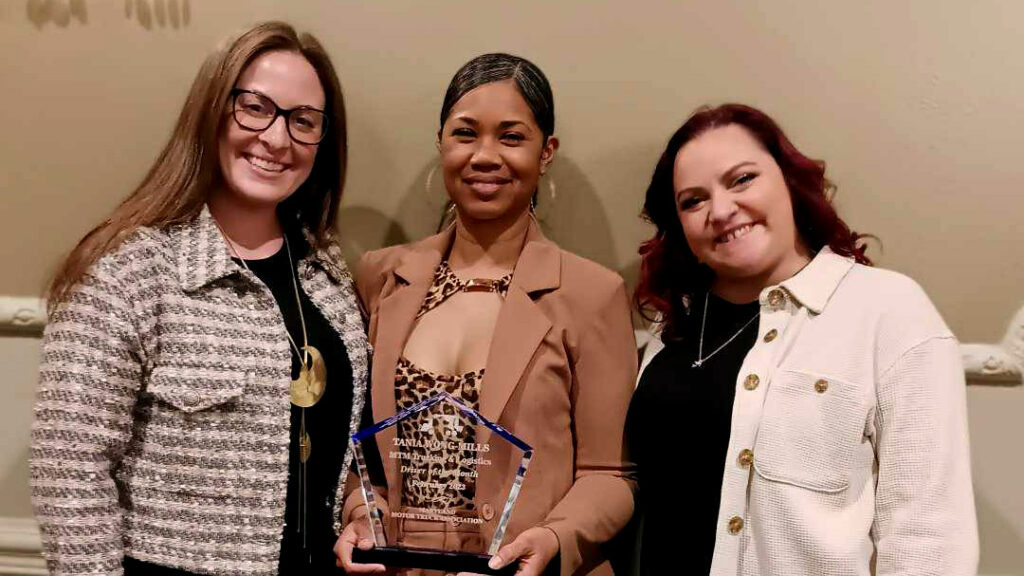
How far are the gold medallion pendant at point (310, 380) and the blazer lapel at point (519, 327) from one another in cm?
34

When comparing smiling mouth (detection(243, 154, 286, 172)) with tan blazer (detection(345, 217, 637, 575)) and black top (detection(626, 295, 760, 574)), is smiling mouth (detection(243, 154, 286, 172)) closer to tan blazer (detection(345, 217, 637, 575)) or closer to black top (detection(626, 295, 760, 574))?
tan blazer (detection(345, 217, 637, 575))

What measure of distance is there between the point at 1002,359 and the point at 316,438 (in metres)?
1.73

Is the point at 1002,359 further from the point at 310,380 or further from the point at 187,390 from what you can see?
the point at 187,390

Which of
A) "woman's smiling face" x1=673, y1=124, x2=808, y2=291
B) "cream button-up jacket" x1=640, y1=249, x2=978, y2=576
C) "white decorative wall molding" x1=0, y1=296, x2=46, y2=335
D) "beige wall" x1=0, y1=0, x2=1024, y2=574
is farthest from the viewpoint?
"white decorative wall molding" x1=0, y1=296, x2=46, y2=335

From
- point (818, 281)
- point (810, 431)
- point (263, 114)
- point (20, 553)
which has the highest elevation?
point (263, 114)

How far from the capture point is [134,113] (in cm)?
229

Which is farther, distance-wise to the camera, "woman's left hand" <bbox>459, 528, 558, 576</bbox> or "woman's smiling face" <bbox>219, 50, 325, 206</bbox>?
"woman's smiling face" <bbox>219, 50, 325, 206</bbox>

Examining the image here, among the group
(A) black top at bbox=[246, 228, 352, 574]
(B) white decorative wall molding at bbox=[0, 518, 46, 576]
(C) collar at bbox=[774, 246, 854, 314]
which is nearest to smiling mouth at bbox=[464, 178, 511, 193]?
(A) black top at bbox=[246, 228, 352, 574]

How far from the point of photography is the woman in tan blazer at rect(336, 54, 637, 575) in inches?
68.9

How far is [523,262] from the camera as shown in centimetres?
190

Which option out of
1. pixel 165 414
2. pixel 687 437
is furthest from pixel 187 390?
pixel 687 437

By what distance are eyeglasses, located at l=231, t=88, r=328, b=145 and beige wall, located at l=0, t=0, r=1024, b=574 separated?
0.50 m

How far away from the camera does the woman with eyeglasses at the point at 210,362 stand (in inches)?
59.1

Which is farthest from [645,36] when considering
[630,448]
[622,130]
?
[630,448]
